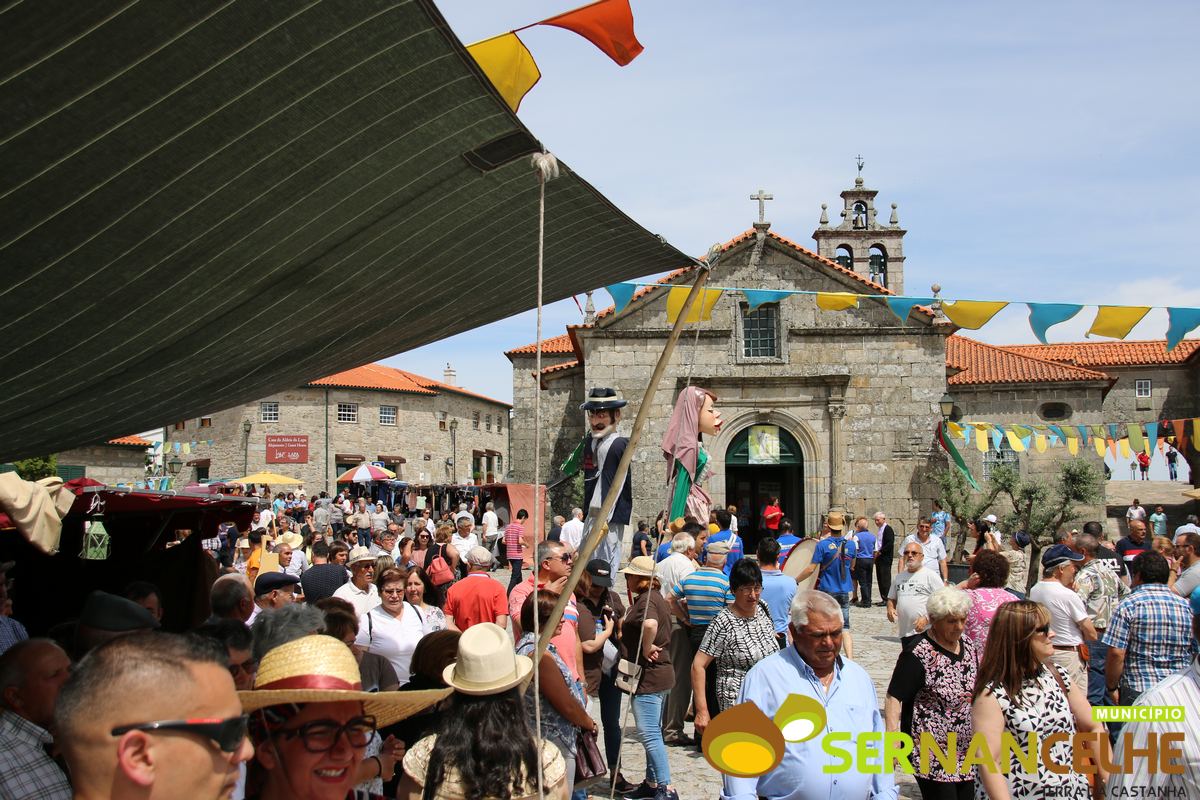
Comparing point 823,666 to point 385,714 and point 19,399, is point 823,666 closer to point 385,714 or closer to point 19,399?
point 385,714

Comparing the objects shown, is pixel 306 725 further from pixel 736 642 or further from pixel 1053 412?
pixel 1053 412

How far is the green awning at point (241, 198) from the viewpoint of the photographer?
2457 millimetres

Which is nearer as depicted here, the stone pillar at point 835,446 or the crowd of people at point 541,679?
the crowd of people at point 541,679

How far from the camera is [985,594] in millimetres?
5789

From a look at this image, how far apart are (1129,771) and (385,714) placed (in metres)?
3.03

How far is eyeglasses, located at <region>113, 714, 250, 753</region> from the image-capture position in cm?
172

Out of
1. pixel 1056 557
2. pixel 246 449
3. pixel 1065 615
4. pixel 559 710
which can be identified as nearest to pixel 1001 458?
pixel 1056 557

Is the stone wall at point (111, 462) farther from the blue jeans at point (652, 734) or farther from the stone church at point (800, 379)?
the blue jeans at point (652, 734)

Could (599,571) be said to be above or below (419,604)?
above

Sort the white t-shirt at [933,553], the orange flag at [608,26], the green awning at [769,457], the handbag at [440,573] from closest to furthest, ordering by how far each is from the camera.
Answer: the orange flag at [608,26] < the handbag at [440,573] < the white t-shirt at [933,553] < the green awning at [769,457]

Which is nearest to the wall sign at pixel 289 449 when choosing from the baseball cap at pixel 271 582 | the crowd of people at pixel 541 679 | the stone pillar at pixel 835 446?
the stone pillar at pixel 835 446

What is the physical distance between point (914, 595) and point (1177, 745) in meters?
3.53

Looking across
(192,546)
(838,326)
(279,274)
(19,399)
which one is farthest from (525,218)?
(838,326)

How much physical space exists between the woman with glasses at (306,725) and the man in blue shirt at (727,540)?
179 inches
